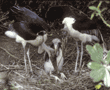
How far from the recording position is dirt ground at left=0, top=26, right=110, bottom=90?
1.14m

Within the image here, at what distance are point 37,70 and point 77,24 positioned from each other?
650mm

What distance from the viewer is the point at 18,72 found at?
1.32 meters

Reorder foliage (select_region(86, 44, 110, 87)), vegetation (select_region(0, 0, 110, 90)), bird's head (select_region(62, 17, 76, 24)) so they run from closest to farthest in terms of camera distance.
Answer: foliage (select_region(86, 44, 110, 87))
vegetation (select_region(0, 0, 110, 90))
bird's head (select_region(62, 17, 76, 24))

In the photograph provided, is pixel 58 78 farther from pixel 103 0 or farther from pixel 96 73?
pixel 103 0

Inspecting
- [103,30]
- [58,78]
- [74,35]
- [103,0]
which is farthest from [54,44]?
[103,0]

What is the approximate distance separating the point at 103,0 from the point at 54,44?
0.60 metres

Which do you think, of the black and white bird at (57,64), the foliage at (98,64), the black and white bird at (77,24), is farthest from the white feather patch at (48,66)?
the foliage at (98,64)

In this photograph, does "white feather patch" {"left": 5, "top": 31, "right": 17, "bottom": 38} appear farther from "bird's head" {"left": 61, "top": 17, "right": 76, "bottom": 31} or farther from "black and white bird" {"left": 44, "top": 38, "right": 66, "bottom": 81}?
"bird's head" {"left": 61, "top": 17, "right": 76, "bottom": 31}

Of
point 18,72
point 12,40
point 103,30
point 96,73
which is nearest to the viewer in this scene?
point 96,73

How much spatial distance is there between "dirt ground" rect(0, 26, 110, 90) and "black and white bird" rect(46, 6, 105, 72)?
16 centimetres

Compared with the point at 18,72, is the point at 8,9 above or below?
above

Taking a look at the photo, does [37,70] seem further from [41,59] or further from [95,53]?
[95,53]

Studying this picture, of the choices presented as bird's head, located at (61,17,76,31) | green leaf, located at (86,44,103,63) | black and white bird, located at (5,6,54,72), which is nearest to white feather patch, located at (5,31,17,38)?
black and white bird, located at (5,6,54,72)

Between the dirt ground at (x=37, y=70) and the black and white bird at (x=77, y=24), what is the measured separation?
16cm
